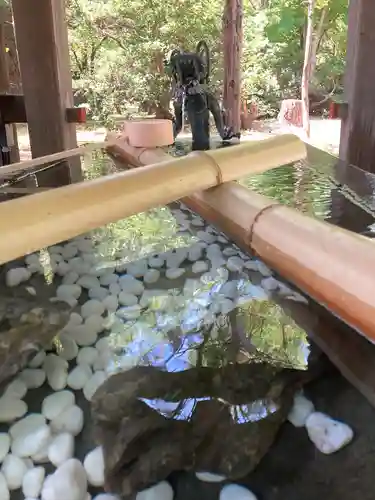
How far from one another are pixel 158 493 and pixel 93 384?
0.28 m

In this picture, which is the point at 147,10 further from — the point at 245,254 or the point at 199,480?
the point at 199,480

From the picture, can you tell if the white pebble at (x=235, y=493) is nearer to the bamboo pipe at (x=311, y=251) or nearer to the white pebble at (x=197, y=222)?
the bamboo pipe at (x=311, y=251)

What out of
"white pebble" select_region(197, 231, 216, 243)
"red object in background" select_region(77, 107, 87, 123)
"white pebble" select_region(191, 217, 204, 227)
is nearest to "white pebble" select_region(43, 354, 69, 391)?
"white pebble" select_region(197, 231, 216, 243)

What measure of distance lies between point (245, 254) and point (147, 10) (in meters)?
7.39

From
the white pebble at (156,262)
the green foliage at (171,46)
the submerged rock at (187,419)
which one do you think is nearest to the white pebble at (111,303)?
the white pebble at (156,262)

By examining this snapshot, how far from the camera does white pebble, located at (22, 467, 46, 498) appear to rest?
0.68 meters

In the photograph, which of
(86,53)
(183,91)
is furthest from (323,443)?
(86,53)

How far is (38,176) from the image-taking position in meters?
2.13

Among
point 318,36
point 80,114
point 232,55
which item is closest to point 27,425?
point 80,114

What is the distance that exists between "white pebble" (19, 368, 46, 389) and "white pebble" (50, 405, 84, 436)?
0.11m

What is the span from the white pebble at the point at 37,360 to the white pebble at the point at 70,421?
0.16 metres

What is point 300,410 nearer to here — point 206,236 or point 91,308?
point 91,308

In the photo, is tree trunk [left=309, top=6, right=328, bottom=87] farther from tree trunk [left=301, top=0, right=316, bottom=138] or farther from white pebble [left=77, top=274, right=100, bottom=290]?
white pebble [left=77, top=274, right=100, bottom=290]

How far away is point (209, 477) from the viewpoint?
68cm
